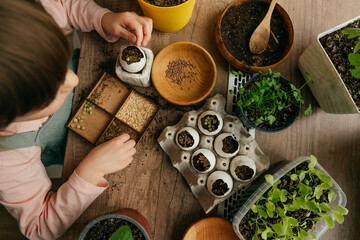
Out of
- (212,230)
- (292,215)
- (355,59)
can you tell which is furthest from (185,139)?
(355,59)

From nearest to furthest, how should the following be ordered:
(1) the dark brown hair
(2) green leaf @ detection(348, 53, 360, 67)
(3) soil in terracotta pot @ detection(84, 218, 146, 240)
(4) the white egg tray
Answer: (1) the dark brown hair → (2) green leaf @ detection(348, 53, 360, 67) → (3) soil in terracotta pot @ detection(84, 218, 146, 240) → (4) the white egg tray

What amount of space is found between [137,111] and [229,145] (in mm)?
397

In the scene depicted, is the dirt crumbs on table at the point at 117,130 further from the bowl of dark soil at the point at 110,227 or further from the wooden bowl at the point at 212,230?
the wooden bowl at the point at 212,230

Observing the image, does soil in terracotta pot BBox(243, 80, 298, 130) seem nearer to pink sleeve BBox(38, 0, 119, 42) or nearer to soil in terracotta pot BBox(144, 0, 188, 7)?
soil in terracotta pot BBox(144, 0, 188, 7)

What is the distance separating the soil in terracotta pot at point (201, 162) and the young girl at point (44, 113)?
25 cm

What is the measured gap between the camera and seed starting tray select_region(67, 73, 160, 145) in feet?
3.14

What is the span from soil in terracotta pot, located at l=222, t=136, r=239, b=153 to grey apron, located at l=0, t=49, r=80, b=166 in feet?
2.28

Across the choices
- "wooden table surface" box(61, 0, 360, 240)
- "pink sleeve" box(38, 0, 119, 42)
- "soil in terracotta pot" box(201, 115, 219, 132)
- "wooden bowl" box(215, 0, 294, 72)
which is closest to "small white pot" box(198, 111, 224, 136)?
"soil in terracotta pot" box(201, 115, 219, 132)

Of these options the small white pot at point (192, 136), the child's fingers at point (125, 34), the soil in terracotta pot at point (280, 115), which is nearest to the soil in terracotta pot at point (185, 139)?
the small white pot at point (192, 136)

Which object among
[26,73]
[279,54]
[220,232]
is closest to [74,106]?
[26,73]

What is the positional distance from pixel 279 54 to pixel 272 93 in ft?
0.72

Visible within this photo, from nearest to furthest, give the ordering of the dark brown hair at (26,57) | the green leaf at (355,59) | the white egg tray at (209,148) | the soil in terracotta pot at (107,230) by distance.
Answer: the dark brown hair at (26,57), the green leaf at (355,59), the soil in terracotta pot at (107,230), the white egg tray at (209,148)

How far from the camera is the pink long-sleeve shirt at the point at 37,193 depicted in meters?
0.87

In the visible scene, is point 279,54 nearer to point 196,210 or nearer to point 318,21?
point 318,21
